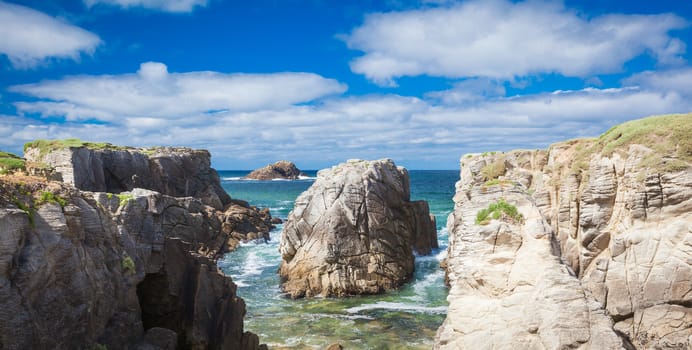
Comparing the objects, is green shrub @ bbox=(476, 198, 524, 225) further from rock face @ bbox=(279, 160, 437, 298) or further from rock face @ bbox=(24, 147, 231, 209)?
rock face @ bbox=(24, 147, 231, 209)

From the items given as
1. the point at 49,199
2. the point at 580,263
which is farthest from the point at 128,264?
the point at 580,263

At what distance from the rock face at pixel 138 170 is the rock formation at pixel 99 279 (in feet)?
60.9

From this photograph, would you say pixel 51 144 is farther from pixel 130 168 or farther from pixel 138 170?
pixel 138 170

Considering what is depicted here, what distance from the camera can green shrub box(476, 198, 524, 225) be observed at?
12.0 metres

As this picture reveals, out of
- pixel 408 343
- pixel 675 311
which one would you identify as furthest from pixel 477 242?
pixel 408 343

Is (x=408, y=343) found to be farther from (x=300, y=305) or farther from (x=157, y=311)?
(x=157, y=311)

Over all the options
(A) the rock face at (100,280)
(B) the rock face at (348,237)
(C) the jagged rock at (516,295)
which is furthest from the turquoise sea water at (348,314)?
(C) the jagged rock at (516,295)

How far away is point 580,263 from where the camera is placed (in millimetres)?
21188

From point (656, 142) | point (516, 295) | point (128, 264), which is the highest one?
point (656, 142)

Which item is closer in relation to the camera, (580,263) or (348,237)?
(580,263)

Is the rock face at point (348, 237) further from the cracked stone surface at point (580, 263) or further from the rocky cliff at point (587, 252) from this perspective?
the rocky cliff at point (587, 252)

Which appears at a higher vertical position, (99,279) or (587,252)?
(99,279)

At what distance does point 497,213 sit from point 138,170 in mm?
50790

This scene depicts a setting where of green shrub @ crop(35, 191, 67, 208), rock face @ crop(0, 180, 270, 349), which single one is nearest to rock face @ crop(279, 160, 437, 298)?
rock face @ crop(0, 180, 270, 349)
